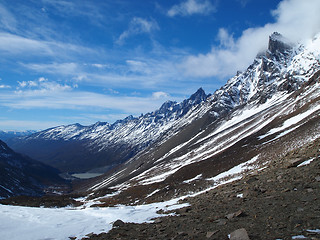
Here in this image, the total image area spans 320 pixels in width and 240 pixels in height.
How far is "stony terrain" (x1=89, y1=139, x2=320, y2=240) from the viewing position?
11.1 meters

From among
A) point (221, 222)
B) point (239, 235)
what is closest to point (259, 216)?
point (221, 222)

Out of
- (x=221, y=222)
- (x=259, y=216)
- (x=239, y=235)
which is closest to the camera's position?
(x=239, y=235)

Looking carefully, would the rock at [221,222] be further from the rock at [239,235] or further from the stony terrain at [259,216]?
the rock at [239,235]

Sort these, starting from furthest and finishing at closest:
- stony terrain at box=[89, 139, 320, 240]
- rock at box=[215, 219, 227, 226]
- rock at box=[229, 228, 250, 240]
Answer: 1. rock at box=[215, 219, 227, 226]
2. stony terrain at box=[89, 139, 320, 240]
3. rock at box=[229, 228, 250, 240]

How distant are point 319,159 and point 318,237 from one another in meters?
13.5

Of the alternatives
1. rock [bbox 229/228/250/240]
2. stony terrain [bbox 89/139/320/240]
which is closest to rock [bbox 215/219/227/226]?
stony terrain [bbox 89/139/320/240]

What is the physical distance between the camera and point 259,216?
518 inches

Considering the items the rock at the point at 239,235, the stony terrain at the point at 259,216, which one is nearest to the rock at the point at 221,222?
the stony terrain at the point at 259,216

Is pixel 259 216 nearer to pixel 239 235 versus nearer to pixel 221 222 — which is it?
pixel 221 222

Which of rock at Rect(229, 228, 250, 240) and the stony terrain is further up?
rock at Rect(229, 228, 250, 240)

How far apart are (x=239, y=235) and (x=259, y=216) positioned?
3053 mm

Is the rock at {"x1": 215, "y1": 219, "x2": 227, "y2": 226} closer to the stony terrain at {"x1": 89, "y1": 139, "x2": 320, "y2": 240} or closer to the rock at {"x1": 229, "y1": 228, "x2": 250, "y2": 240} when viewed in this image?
the stony terrain at {"x1": 89, "y1": 139, "x2": 320, "y2": 240}

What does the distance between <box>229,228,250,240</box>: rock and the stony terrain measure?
7 cm

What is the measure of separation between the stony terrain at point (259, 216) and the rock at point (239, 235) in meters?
0.07
